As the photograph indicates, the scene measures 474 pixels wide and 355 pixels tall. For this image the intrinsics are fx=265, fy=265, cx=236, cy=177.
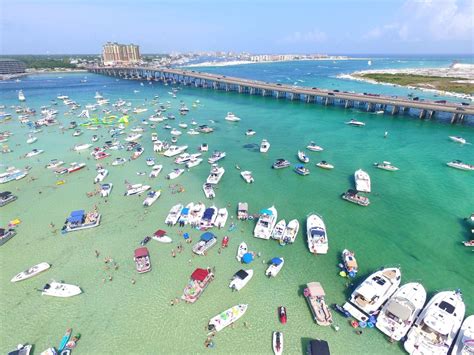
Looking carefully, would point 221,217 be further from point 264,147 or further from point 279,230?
point 264,147

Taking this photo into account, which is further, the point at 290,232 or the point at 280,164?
the point at 280,164

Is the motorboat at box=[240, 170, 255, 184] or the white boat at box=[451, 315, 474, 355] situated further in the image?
the motorboat at box=[240, 170, 255, 184]

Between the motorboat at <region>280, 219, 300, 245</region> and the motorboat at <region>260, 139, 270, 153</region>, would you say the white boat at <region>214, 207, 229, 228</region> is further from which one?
the motorboat at <region>260, 139, 270, 153</region>

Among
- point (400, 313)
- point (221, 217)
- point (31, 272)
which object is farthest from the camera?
point (221, 217)

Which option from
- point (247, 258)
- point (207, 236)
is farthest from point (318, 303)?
point (207, 236)

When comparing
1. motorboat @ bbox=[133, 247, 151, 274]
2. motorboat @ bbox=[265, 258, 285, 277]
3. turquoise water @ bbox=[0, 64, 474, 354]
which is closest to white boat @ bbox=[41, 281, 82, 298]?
turquoise water @ bbox=[0, 64, 474, 354]

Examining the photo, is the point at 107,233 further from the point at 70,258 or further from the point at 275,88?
the point at 275,88
